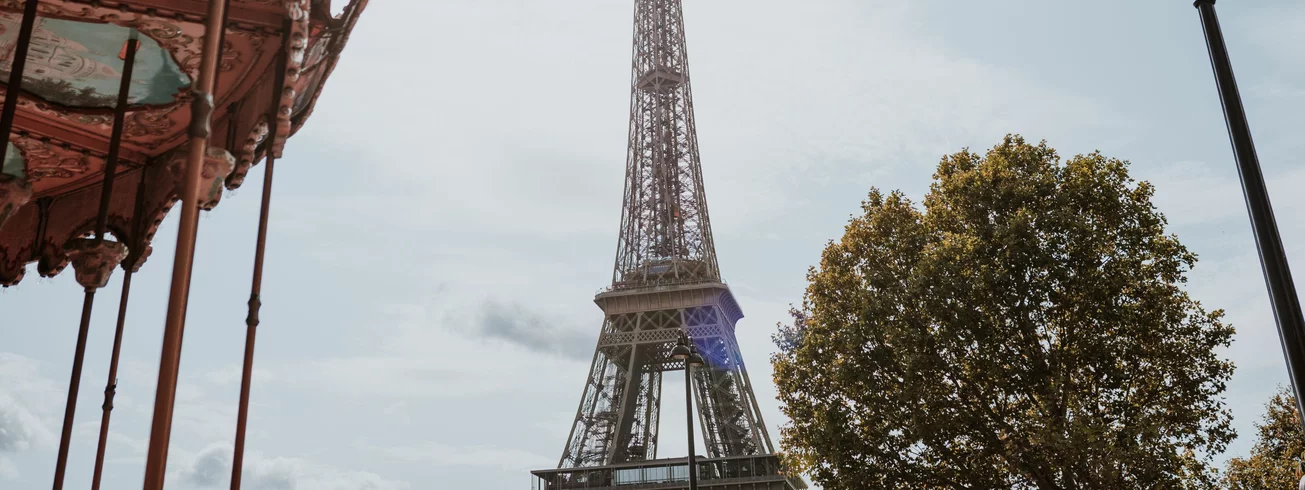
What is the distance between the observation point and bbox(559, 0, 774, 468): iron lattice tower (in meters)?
51.0

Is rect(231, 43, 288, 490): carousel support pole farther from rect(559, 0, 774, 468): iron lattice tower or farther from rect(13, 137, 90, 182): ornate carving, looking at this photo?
rect(559, 0, 774, 468): iron lattice tower

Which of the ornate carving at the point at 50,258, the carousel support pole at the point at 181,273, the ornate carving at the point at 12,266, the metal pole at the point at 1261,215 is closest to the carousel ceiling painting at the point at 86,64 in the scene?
the ornate carving at the point at 50,258

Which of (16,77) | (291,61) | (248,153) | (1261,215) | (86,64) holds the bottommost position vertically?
(1261,215)

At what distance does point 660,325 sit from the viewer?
53.2m

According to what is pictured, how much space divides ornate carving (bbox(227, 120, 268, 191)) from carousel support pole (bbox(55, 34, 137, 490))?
982 mm

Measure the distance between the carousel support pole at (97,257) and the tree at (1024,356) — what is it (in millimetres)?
9872

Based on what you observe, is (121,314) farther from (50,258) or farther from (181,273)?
(181,273)

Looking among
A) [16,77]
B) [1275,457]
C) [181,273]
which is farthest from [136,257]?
[1275,457]

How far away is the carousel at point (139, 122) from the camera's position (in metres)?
5.75

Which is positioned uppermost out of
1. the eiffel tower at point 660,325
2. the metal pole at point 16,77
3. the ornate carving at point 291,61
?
the eiffel tower at point 660,325

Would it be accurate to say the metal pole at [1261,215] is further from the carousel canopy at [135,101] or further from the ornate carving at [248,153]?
the ornate carving at [248,153]

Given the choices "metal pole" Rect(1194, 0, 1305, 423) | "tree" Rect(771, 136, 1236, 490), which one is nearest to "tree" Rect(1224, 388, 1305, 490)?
"tree" Rect(771, 136, 1236, 490)

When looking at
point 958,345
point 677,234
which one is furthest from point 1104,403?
point 677,234

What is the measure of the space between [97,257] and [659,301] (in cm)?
4442
